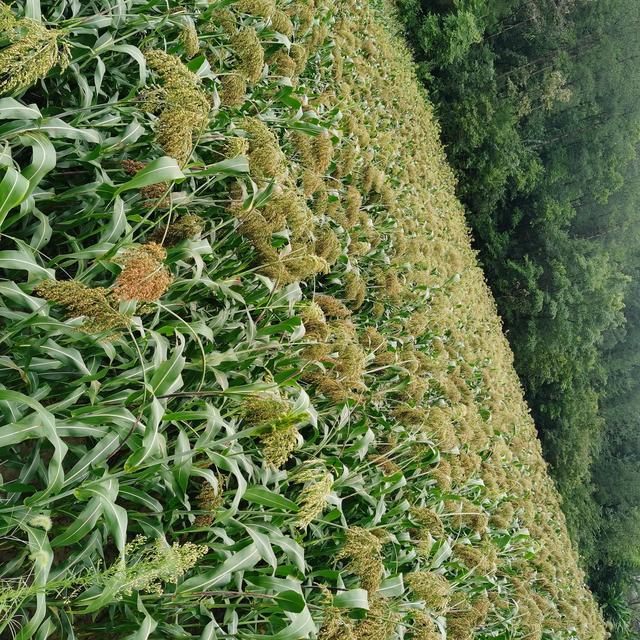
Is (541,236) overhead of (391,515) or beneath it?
beneath

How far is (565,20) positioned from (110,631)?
2206 centimetres

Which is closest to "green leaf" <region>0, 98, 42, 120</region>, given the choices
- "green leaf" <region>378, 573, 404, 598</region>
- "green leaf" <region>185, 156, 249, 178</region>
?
A: "green leaf" <region>185, 156, 249, 178</region>

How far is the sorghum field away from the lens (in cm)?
149

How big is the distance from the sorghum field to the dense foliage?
11.8 m

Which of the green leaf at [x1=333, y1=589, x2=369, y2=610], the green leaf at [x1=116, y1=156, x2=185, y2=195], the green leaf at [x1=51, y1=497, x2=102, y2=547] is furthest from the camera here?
the green leaf at [x1=333, y1=589, x2=369, y2=610]

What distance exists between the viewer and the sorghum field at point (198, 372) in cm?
149

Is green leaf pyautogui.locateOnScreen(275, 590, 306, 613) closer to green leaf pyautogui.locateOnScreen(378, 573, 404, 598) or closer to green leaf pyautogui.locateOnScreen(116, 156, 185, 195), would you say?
green leaf pyautogui.locateOnScreen(378, 573, 404, 598)

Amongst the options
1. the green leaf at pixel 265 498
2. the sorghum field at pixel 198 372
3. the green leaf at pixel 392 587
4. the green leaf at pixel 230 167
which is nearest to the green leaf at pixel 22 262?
the sorghum field at pixel 198 372

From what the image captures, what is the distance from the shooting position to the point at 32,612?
1.49 metres

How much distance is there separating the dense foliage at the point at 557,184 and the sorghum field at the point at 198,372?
38.7 feet

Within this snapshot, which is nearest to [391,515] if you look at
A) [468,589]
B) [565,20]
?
[468,589]

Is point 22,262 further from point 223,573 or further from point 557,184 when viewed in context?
point 557,184

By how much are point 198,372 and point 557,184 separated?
19.5 metres

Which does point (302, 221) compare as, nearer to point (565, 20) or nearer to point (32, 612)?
point (32, 612)
